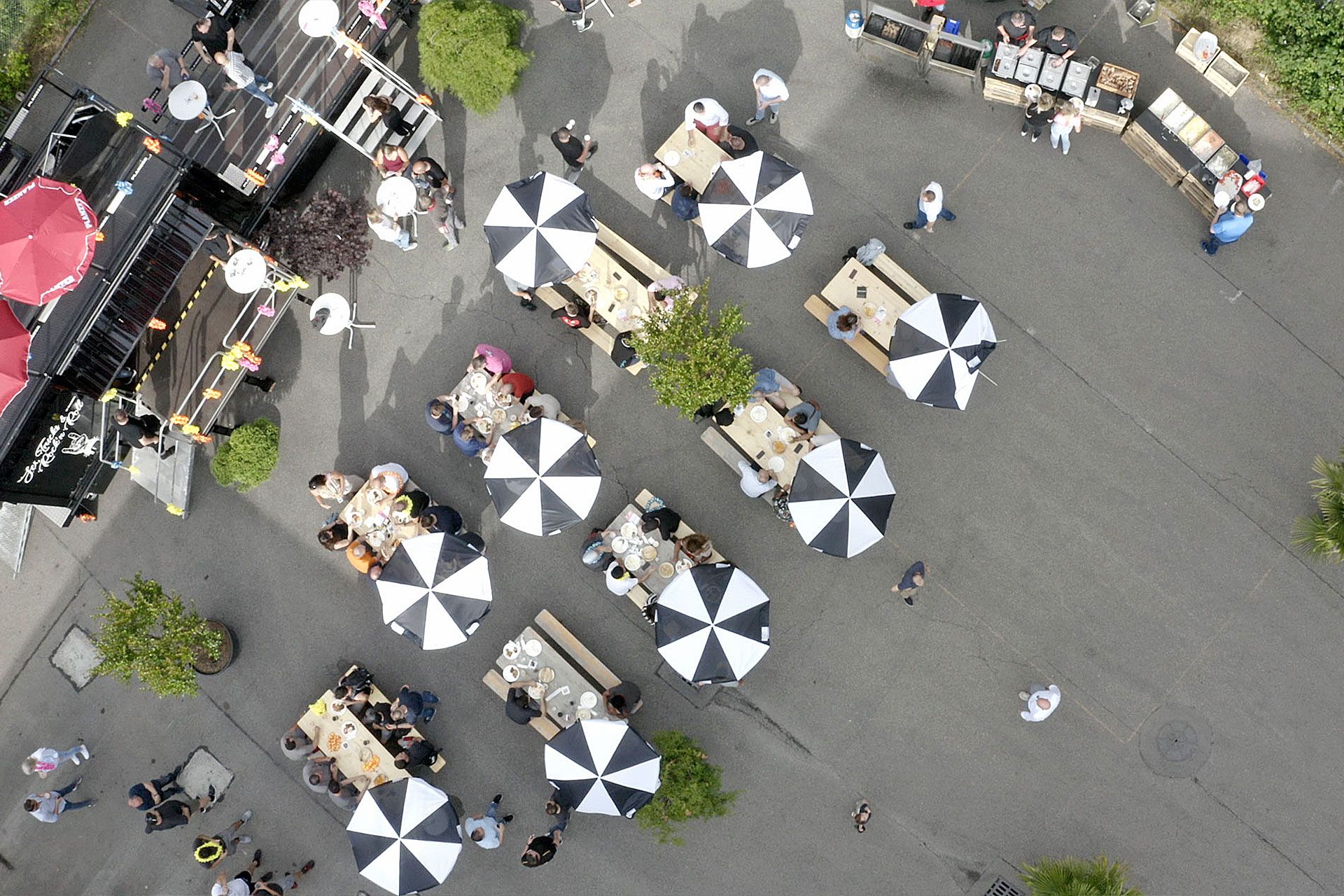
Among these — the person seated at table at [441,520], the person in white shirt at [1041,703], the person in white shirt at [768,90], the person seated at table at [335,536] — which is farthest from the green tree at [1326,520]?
the person seated at table at [335,536]

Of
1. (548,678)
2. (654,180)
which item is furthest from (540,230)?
(548,678)

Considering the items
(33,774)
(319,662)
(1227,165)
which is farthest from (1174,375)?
(33,774)

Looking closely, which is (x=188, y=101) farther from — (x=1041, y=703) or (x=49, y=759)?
(x=1041, y=703)

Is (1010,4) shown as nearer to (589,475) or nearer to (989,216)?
(989,216)

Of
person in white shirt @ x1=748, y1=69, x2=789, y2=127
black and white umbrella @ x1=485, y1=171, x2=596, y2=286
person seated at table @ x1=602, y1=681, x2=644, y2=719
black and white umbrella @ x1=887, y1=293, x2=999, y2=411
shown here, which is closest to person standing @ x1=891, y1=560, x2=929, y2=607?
black and white umbrella @ x1=887, y1=293, x2=999, y2=411

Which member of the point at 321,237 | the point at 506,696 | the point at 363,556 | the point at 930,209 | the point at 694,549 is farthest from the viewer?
the point at 506,696

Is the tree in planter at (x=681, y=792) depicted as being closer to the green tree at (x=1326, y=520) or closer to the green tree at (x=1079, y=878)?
the green tree at (x=1079, y=878)
